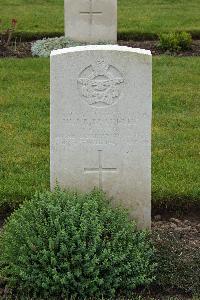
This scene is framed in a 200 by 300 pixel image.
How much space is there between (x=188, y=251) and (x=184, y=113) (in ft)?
12.6

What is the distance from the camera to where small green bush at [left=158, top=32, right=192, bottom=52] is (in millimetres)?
12867

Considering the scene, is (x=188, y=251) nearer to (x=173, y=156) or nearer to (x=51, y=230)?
(x=51, y=230)

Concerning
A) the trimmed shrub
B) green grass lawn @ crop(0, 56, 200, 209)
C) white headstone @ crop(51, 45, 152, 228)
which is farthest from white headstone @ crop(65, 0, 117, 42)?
white headstone @ crop(51, 45, 152, 228)

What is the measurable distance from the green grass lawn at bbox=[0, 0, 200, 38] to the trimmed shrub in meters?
1.20

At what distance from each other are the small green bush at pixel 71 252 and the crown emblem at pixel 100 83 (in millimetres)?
711

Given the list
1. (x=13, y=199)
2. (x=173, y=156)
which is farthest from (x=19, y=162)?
(x=173, y=156)

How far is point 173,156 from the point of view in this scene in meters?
7.52

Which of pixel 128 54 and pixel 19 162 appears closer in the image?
pixel 128 54

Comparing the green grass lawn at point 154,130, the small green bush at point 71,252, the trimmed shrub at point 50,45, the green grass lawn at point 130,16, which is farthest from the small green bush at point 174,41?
the small green bush at point 71,252

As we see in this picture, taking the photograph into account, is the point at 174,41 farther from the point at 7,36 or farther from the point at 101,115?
the point at 101,115

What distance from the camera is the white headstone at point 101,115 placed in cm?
538

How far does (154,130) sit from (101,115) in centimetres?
308

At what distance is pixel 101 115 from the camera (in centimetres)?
546

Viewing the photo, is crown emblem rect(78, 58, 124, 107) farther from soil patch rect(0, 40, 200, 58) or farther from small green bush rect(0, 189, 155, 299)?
soil patch rect(0, 40, 200, 58)
